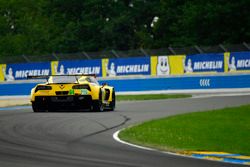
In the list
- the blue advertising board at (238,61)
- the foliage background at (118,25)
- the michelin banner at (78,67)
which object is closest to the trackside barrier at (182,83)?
the blue advertising board at (238,61)

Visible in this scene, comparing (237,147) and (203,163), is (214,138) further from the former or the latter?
(203,163)

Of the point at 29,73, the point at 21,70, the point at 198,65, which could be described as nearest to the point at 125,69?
the point at 198,65

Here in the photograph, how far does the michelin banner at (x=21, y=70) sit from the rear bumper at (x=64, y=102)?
780 inches

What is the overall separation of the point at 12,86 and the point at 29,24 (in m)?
33.4

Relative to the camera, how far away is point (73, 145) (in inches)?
481

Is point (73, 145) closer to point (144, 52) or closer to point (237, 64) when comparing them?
point (237, 64)

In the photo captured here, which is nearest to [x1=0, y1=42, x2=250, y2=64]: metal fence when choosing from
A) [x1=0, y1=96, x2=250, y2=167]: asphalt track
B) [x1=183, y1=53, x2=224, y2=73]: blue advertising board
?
[x1=183, y1=53, x2=224, y2=73]: blue advertising board

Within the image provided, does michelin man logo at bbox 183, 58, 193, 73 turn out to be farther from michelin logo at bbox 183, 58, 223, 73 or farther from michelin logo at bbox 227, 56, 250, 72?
michelin logo at bbox 227, 56, 250, 72

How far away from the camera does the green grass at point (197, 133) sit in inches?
490

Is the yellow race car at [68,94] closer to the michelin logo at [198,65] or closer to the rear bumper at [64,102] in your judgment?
the rear bumper at [64,102]

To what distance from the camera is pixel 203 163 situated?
1004cm

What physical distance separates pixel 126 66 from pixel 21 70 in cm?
701

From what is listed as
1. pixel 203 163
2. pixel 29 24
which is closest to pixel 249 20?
pixel 29 24

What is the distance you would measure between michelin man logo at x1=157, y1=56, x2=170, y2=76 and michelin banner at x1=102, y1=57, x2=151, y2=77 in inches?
22.7
